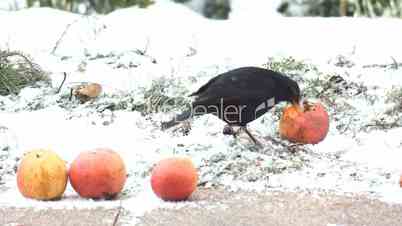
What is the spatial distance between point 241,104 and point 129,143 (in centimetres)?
64

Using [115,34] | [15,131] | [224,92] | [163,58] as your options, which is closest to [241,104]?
[224,92]

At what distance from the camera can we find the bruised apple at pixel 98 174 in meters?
4.42

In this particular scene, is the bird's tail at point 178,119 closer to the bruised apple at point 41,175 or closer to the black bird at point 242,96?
the black bird at point 242,96

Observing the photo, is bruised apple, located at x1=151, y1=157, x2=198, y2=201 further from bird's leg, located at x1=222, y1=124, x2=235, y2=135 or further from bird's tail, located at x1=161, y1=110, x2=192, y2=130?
bird's leg, located at x1=222, y1=124, x2=235, y2=135

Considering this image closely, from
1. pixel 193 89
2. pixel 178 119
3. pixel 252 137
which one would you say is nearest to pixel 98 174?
pixel 178 119

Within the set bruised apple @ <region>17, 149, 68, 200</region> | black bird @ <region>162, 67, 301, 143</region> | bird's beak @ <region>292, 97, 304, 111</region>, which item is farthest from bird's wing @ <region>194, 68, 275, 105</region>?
bruised apple @ <region>17, 149, 68, 200</region>

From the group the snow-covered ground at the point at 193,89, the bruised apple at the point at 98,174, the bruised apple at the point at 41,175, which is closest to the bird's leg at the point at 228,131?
the snow-covered ground at the point at 193,89

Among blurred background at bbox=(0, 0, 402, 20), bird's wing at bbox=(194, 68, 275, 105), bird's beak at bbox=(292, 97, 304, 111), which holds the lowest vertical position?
blurred background at bbox=(0, 0, 402, 20)

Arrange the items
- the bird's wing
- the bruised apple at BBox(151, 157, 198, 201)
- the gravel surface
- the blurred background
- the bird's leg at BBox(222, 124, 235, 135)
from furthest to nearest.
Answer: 1. the blurred background
2. the bird's leg at BBox(222, 124, 235, 135)
3. the bird's wing
4. the bruised apple at BBox(151, 157, 198, 201)
5. the gravel surface

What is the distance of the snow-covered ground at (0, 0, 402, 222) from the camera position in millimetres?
4863

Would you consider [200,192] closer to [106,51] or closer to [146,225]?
[146,225]

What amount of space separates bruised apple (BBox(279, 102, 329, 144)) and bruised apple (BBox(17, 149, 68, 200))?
1.46 m

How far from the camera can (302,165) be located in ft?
16.4

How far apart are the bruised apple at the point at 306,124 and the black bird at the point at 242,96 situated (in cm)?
9
